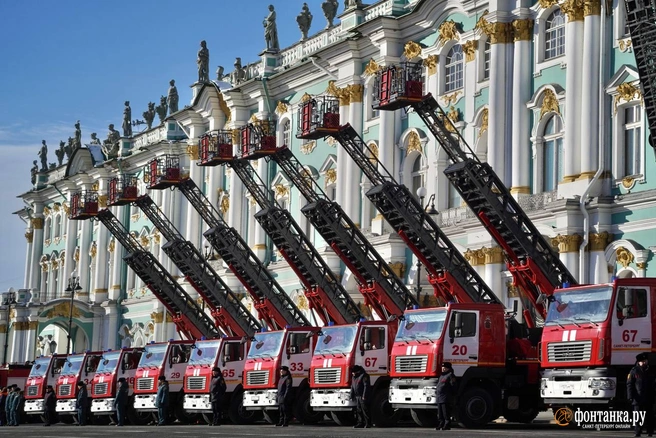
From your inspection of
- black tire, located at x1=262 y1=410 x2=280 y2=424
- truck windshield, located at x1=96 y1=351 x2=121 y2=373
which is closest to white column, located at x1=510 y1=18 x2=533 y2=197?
black tire, located at x1=262 y1=410 x2=280 y2=424

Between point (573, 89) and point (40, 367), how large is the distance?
2003 cm

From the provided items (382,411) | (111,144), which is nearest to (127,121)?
(111,144)

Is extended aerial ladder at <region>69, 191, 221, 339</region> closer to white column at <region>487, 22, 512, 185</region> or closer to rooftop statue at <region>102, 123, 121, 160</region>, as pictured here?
white column at <region>487, 22, 512, 185</region>

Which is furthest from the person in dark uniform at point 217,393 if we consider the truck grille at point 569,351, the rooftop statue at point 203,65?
the rooftop statue at point 203,65

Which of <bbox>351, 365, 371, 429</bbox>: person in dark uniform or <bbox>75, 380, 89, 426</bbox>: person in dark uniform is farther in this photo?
<bbox>75, 380, 89, 426</bbox>: person in dark uniform

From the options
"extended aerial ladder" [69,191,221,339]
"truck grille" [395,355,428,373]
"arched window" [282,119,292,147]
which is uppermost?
"arched window" [282,119,292,147]

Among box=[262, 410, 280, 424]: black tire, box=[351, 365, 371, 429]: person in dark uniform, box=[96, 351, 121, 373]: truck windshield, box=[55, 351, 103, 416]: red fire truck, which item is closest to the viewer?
box=[351, 365, 371, 429]: person in dark uniform

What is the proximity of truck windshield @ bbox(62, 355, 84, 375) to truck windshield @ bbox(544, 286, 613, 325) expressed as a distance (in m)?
20.6

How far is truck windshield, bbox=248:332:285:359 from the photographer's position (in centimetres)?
3497

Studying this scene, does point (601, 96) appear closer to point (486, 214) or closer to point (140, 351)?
point (486, 214)

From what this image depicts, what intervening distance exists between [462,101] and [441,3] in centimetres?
360

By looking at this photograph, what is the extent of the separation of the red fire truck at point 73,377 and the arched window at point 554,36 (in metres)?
16.7

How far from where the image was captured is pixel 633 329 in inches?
1036

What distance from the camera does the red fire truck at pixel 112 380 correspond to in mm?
40969
